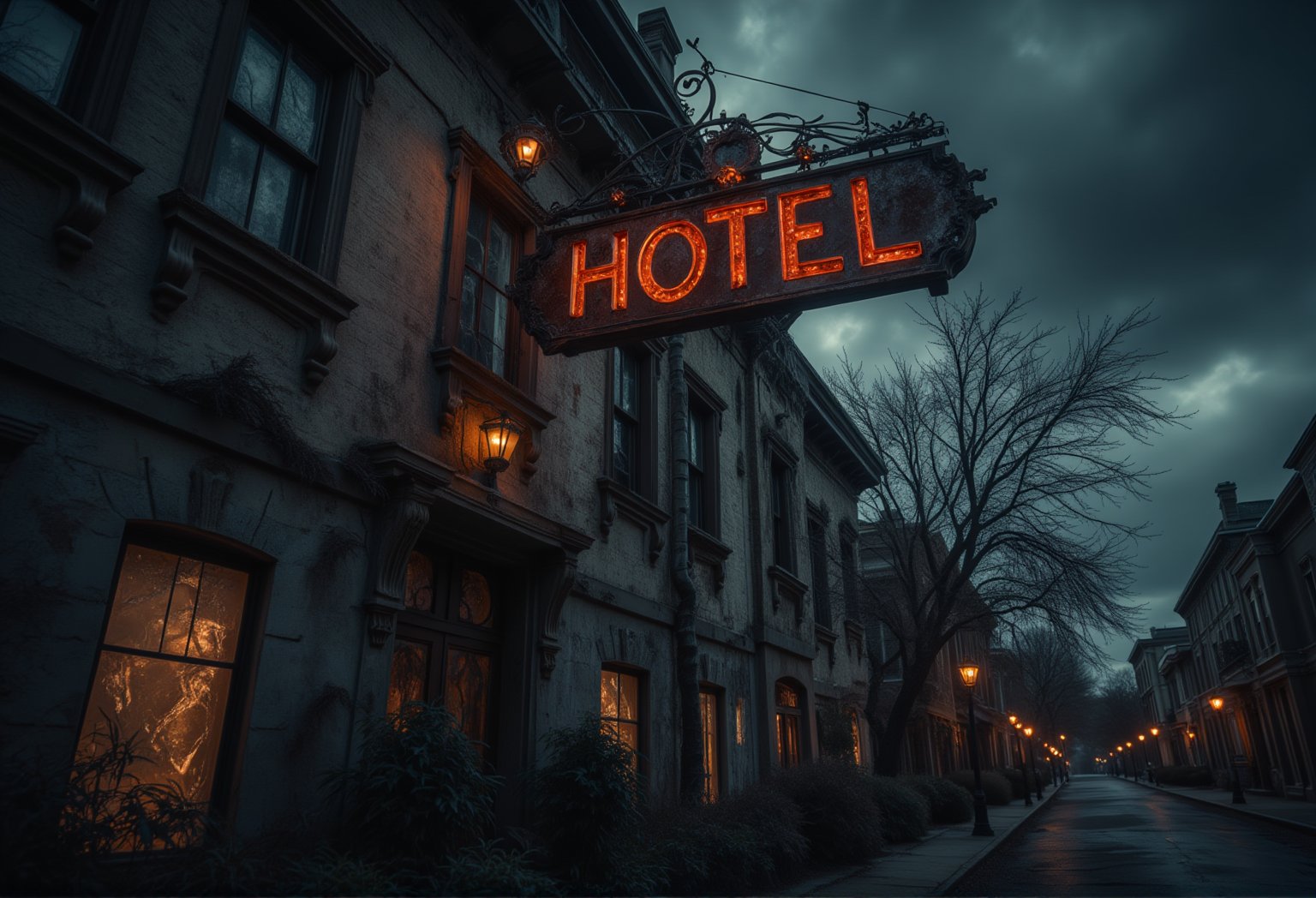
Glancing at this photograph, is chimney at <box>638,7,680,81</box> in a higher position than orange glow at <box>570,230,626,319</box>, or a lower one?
higher

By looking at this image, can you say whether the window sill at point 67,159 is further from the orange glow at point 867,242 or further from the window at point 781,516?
the window at point 781,516

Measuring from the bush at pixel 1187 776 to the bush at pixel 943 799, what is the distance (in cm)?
3962

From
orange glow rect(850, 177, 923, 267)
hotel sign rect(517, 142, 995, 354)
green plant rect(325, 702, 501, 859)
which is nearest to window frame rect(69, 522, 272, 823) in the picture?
green plant rect(325, 702, 501, 859)

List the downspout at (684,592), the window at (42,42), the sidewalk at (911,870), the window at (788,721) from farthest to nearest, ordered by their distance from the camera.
→ the window at (788,721) → the downspout at (684,592) → the sidewalk at (911,870) → the window at (42,42)

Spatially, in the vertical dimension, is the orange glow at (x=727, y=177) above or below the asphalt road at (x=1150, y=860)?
above

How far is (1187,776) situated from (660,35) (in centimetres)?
5682

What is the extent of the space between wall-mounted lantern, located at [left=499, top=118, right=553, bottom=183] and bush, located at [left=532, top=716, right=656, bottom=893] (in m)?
5.35

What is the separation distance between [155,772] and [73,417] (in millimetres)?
2070

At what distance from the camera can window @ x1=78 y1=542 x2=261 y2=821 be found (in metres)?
4.67

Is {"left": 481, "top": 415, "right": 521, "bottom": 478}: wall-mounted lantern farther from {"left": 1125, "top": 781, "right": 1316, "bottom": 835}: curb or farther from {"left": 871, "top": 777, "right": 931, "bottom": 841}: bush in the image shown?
{"left": 1125, "top": 781, "right": 1316, "bottom": 835}: curb

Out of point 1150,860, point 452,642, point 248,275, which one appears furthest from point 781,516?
point 248,275

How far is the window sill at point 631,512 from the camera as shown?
31.9ft

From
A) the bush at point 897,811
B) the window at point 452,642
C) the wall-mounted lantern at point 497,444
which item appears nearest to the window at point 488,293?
the wall-mounted lantern at point 497,444

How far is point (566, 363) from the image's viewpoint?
9.54 meters
